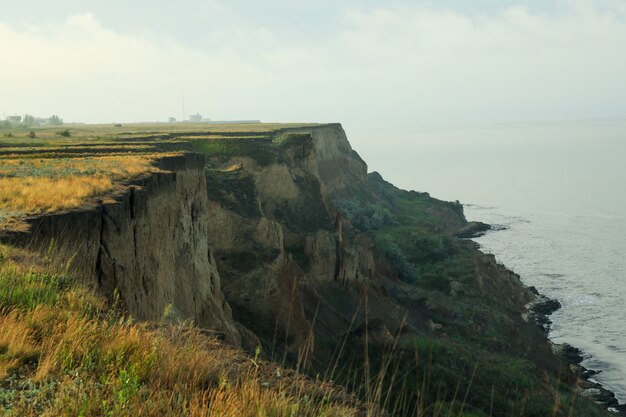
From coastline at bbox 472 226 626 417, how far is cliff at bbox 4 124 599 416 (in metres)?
1.26

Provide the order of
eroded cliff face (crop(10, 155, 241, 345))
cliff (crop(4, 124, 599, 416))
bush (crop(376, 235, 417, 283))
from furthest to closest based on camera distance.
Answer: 1. bush (crop(376, 235, 417, 283))
2. cliff (crop(4, 124, 599, 416))
3. eroded cliff face (crop(10, 155, 241, 345))

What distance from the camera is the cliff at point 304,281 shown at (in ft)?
53.0

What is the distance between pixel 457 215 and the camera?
4594 inches

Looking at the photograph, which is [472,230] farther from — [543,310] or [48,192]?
[48,192]

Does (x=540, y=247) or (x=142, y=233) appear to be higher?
(x=142, y=233)

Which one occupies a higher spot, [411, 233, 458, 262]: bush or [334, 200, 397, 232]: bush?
[334, 200, 397, 232]: bush

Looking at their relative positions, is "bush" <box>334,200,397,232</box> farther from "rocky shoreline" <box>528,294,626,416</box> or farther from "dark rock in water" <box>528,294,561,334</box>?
"dark rock in water" <box>528,294,561,334</box>

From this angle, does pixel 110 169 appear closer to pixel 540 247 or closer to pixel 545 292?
pixel 545 292

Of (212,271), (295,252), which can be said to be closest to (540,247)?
(295,252)

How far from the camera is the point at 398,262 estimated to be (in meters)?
69.2

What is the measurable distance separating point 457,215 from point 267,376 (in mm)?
111959

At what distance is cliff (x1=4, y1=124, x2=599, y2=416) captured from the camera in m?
16.1

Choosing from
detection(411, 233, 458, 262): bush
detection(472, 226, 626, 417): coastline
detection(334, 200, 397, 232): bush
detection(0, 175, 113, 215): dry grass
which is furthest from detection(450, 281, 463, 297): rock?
detection(0, 175, 113, 215): dry grass

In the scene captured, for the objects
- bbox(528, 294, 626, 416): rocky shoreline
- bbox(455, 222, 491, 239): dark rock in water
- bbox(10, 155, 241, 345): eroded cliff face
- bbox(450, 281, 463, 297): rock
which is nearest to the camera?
bbox(10, 155, 241, 345): eroded cliff face
